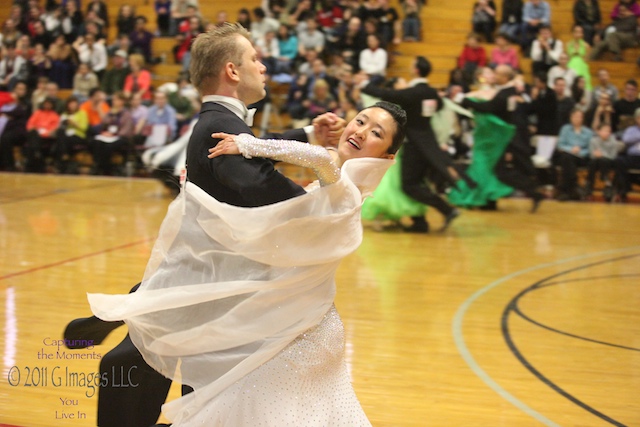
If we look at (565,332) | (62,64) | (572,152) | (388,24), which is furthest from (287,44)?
(565,332)

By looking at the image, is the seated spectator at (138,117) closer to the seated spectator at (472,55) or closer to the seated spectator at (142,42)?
the seated spectator at (142,42)

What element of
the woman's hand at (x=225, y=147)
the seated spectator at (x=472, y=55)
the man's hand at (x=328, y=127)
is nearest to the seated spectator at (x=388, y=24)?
the seated spectator at (x=472, y=55)

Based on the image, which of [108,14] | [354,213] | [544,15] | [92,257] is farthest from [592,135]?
[108,14]

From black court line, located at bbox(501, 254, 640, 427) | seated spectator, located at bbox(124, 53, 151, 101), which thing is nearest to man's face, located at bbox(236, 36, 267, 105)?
black court line, located at bbox(501, 254, 640, 427)

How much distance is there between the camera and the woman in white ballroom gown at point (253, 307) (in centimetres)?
272

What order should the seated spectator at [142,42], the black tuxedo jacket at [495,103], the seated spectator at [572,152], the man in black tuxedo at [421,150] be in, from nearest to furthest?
1. the man in black tuxedo at [421,150]
2. the black tuxedo jacket at [495,103]
3. the seated spectator at [572,152]
4. the seated spectator at [142,42]

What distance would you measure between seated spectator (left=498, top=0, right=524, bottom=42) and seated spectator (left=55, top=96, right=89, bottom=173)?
678cm

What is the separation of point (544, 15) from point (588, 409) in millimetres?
10336

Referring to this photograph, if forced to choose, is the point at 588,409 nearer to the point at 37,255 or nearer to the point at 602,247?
the point at 602,247

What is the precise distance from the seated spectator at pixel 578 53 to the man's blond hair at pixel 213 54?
10.2 m

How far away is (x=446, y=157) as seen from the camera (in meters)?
8.86

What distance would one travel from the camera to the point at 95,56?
1484 cm

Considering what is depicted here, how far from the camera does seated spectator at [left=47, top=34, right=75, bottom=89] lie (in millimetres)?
14952

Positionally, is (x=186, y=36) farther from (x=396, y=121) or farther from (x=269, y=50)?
(x=396, y=121)
